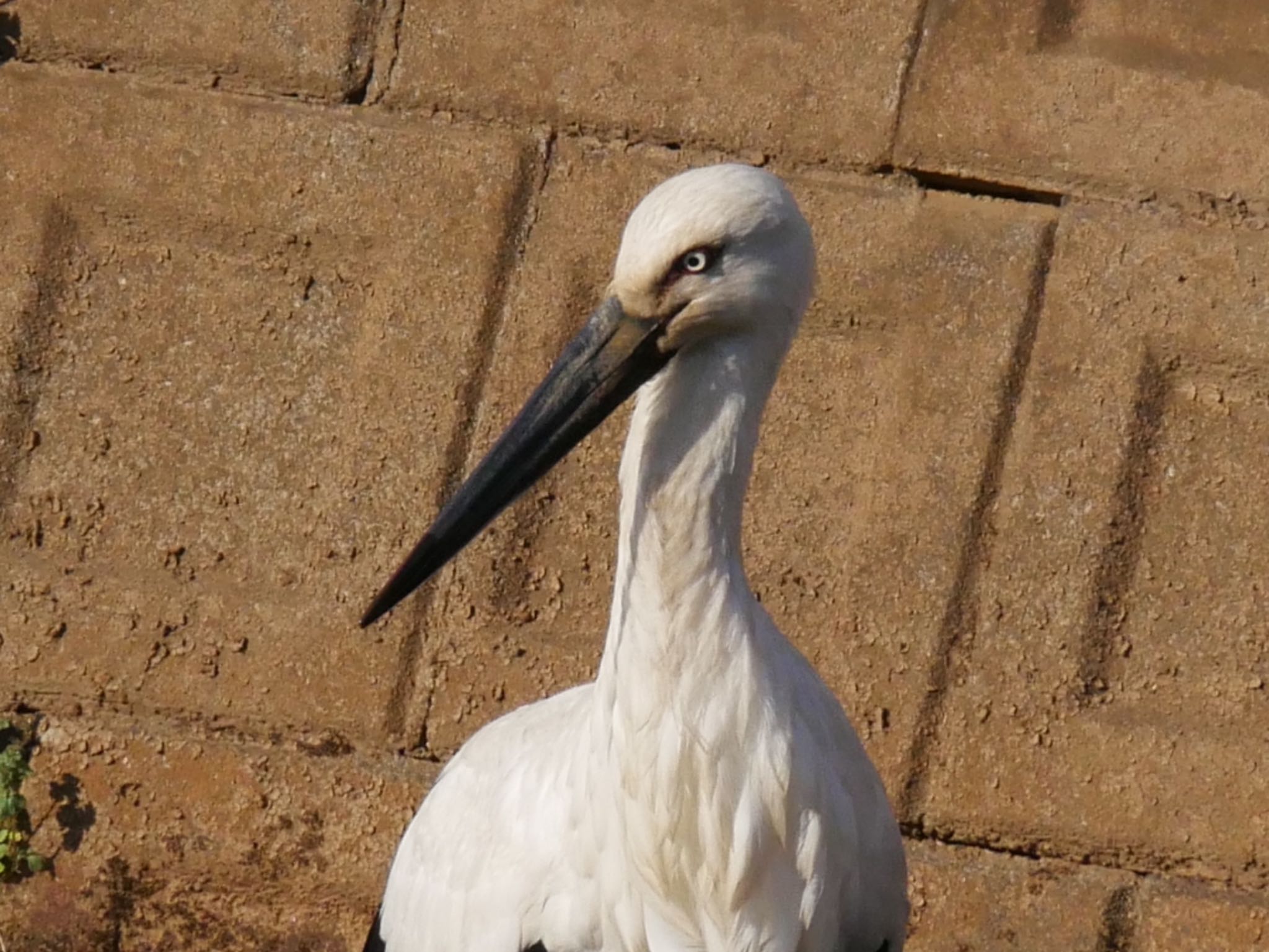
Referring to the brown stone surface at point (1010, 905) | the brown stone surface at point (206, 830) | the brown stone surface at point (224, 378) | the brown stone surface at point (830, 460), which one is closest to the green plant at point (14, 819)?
the brown stone surface at point (206, 830)

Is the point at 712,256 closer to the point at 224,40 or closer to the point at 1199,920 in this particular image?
the point at 1199,920

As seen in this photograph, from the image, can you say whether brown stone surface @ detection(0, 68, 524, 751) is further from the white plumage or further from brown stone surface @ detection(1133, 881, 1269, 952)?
brown stone surface @ detection(1133, 881, 1269, 952)

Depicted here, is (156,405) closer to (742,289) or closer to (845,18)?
(845,18)

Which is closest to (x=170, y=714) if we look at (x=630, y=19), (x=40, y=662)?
(x=40, y=662)

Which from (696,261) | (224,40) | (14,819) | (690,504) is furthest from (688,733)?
(224,40)

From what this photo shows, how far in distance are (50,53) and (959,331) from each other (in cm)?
161

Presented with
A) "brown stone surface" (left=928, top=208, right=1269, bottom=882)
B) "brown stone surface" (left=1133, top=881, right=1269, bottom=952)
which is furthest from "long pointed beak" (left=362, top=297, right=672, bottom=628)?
"brown stone surface" (left=1133, top=881, right=1269, bottom=952)

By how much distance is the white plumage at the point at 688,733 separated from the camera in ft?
6.13

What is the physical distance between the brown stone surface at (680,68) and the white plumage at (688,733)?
4.19 feet

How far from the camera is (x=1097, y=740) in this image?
299cm

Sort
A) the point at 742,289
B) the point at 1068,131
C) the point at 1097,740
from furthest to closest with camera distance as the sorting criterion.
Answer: the point at 1068,131 < the point at 1097,740 < the point at 742,289

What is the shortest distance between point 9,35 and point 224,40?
37cm

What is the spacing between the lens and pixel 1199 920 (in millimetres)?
2947

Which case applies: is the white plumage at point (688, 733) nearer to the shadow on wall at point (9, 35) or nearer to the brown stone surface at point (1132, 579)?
the brown stone surface at point (1132, 579)
